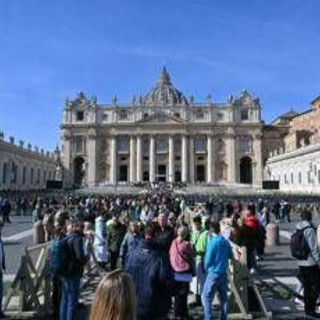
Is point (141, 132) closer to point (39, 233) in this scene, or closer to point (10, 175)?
point (10, 175)

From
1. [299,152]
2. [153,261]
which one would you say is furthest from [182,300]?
[299,152]

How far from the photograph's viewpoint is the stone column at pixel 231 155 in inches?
4168

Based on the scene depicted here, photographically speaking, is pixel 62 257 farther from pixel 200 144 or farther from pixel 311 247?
pixel 200 144

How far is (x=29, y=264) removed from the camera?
32.1 feet

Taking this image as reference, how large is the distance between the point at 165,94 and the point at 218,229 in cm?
12214

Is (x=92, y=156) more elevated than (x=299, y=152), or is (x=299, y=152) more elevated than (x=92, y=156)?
(x=92, y=156)

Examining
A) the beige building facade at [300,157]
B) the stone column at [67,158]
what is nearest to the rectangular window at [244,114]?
the beige building facade at [300,157]

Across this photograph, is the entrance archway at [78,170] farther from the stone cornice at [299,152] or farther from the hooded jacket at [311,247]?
the hooded jacket at [311,247]

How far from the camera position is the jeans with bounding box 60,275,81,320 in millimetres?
8336

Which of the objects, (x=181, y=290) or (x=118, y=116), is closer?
(x=181, y=290)

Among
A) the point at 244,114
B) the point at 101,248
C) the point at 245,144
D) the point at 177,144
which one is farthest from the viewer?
the point at 244,114

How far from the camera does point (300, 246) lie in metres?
9.66

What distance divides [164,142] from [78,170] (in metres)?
17.6

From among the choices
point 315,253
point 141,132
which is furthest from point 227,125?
point 315,253
